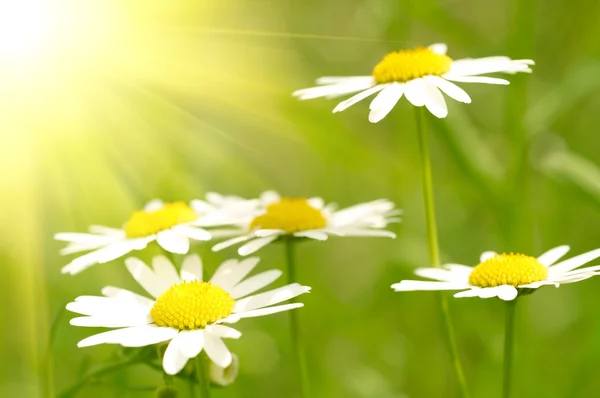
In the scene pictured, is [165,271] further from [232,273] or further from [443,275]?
[443,275]

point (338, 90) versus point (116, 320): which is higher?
point (338, 90)

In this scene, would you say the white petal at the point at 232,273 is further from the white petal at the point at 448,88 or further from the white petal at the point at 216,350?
the white petal at the point at 448,88

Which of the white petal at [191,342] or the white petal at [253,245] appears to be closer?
the white petal at [191,342]

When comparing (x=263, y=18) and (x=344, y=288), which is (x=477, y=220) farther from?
(x=263, y=18)

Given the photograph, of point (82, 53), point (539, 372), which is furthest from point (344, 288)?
point (82, 53)

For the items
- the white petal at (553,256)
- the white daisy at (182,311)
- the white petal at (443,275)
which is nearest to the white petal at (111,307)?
the white daisy at (182,311)

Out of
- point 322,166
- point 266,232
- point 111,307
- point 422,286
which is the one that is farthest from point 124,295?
point 322,166
